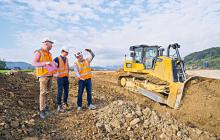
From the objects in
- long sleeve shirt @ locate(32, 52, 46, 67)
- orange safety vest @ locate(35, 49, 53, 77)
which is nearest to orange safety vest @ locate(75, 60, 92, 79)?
orange safety vest @ locate(35, 49, 53, 77)

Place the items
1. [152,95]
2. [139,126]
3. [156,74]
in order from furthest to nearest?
[156,74]
[152,95]
[139,126]

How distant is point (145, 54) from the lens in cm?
1280

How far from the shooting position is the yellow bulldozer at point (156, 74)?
30.8ft

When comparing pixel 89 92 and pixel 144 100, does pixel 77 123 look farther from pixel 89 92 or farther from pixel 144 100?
pixel 144 100

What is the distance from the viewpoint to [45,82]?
6840 mm

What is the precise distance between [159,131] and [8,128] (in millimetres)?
3199

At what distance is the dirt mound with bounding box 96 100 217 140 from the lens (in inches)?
243

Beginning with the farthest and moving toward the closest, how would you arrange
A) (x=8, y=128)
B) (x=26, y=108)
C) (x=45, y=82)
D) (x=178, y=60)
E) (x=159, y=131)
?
1. (x=178, y=60)
2. (x=26, y=108)
3. (x=45, y=82)
4. (x=159, y=131)
5. (x=8, y=128)

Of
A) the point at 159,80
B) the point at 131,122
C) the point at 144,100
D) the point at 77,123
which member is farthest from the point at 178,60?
the point at 77,123

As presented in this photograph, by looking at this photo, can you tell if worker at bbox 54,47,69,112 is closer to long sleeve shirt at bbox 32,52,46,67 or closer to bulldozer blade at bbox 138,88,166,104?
long sleeve shirt at bbox 32,52,46,67

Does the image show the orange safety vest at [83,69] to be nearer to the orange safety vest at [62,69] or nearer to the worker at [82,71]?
the worker at [82,71]

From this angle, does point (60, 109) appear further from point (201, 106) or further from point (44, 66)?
point (201, 106)

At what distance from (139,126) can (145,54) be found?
6.68 metres

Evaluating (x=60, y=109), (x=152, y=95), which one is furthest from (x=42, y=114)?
(x=152, y=95)
